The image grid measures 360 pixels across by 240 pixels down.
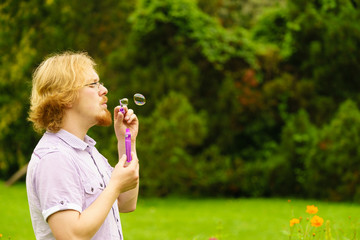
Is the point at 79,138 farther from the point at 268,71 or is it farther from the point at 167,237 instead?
the point at 268,71

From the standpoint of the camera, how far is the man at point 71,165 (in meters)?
1.49

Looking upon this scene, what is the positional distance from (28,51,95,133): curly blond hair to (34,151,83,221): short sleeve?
21cm

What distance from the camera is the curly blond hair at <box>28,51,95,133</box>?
1695mm

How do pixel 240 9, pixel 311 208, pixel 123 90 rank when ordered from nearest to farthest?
pixel 311 208
pixel 123 90
pixel 240 9

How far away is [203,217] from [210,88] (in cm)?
348

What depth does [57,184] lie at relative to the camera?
151 cm

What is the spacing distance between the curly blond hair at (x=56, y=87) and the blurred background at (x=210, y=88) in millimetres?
7043

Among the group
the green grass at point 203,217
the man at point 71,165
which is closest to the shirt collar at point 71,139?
the man at point 71,165

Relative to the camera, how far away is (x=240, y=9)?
1484 cm

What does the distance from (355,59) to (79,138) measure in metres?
9.46

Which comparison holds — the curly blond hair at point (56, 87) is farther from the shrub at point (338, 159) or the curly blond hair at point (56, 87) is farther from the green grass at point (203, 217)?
the shrub at point (338, 159)

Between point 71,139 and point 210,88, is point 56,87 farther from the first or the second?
point 210,88

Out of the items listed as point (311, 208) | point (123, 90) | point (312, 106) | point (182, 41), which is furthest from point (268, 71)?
point (311, 208)

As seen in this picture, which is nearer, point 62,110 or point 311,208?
point 62,110
